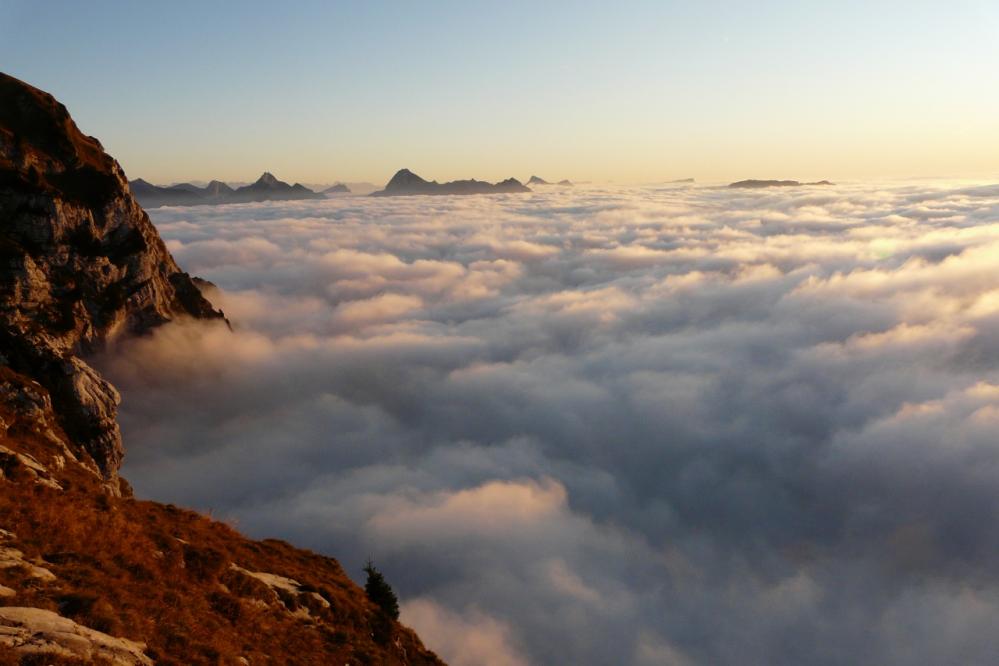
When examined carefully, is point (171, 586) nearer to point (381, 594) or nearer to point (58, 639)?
point (58, 639)

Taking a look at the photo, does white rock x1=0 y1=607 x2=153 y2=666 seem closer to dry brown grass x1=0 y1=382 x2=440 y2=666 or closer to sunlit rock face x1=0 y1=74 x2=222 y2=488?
dry brown grass x1=0 y1=382 x2=440 y2=666

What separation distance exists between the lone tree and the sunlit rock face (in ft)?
70.9

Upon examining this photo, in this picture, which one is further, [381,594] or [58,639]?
[381,594]

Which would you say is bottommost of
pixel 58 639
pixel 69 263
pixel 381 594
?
pixel 381 594

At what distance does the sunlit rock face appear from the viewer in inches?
1510

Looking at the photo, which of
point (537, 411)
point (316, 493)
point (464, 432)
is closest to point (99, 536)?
point (316, 493)

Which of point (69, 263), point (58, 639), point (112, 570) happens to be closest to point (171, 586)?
point (112, 570)

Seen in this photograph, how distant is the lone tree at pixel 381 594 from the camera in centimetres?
2708

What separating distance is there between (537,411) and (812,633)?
100864 mm

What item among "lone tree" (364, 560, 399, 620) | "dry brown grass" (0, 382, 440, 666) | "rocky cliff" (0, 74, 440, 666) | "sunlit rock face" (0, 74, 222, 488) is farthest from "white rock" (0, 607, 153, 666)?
"sunlit rock face" (0, 74, 222, 488)

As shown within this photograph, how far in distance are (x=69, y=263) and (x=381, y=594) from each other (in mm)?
76757

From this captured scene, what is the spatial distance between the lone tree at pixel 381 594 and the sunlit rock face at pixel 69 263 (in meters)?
21.6

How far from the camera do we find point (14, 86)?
79.2 m

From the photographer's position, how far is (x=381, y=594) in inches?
1081
